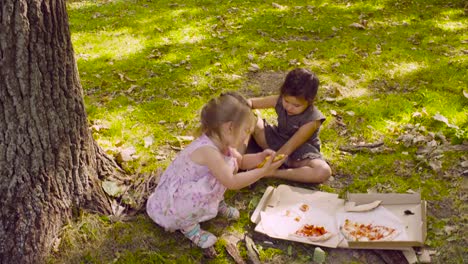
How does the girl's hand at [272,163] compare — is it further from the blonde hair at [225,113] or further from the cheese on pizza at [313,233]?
the cheese on pizza at [313,233]

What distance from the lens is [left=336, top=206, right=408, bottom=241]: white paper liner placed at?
3.29 m

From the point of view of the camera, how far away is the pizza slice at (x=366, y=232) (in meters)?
3.17

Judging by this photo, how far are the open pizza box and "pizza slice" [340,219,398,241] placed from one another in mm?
28

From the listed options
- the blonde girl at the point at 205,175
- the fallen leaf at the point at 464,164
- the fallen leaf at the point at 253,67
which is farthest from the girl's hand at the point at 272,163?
the fallen leaf at the point at 253,67

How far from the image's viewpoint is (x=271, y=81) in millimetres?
5438

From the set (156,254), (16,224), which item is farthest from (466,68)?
(16,224)

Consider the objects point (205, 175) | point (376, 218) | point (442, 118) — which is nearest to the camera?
point (205, 175)

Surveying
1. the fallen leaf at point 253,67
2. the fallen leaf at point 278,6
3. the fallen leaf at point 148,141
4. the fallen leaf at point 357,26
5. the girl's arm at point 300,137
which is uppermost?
the girl's arm at point 300,137

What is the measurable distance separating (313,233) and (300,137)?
838mm

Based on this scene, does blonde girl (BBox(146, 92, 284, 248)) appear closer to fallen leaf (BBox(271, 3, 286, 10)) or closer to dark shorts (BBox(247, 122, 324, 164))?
dark shorts (BBox(247, 122, 324, 164))

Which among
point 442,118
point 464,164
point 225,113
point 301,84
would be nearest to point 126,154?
point 225,113

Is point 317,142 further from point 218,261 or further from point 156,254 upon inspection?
point 156,254

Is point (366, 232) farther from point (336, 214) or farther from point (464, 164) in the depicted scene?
point (464, 164)

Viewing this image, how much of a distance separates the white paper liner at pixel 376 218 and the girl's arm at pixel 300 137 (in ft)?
2.22
